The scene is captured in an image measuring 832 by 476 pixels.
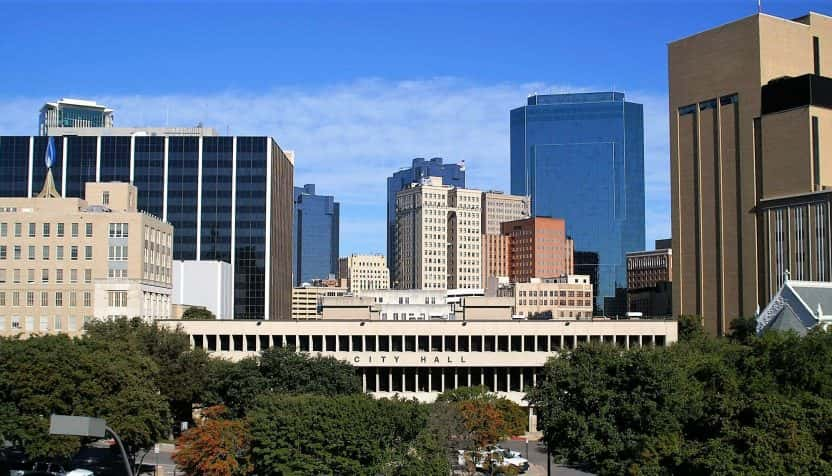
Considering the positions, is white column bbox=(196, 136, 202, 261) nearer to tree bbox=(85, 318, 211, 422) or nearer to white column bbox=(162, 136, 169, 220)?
white column bbox=(162, 136, 169, 220)

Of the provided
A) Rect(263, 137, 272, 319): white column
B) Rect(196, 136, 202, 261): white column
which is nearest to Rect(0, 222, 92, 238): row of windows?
Rect(196, 136, 202, 261): white column

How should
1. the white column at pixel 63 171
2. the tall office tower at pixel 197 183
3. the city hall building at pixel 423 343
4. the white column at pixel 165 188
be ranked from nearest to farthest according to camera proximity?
the city hall building at pixel 423 343, the tall office tower at pixel 197 183, the white column at pixel 165 188, the white column at pixel 63 171

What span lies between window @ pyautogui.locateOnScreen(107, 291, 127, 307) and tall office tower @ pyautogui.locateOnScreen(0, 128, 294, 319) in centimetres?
7002

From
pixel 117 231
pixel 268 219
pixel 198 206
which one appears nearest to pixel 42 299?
pixel 117 231

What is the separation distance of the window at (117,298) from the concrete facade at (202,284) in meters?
45.3

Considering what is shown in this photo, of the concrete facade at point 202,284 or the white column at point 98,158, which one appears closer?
the concrete facade at point 202,284

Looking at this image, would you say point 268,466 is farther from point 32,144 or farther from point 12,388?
point 32,144

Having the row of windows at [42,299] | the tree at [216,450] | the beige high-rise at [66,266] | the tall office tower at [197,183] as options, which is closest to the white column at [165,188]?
the tall office tower at [197,183]

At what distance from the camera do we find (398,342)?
129m

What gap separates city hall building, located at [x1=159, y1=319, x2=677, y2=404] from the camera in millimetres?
127625

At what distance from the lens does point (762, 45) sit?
638 feet

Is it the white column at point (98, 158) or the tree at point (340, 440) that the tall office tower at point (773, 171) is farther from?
the tree at point (340, 440)

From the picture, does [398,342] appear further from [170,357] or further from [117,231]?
[117,231]

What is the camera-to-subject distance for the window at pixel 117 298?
12325cm
